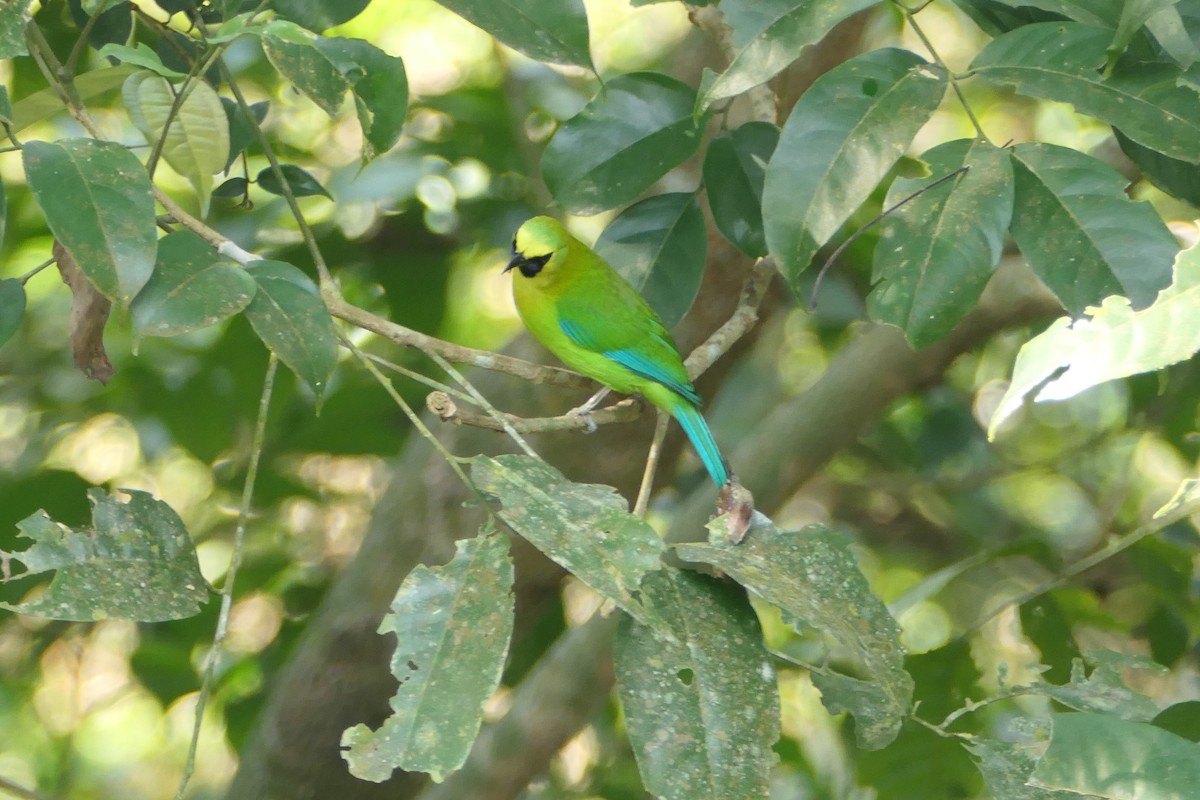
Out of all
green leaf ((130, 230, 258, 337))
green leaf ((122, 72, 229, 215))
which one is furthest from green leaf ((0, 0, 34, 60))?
green leaf ((122, 72, 229, 215))

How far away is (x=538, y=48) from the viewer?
1545 millimetres

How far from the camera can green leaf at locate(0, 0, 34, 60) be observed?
1.19 meters

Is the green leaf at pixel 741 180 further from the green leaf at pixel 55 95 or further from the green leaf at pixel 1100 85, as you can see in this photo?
the green leaf at pixel 55 95

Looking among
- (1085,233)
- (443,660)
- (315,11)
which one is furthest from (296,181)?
(1085,233)

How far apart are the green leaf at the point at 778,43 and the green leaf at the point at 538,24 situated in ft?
0.87

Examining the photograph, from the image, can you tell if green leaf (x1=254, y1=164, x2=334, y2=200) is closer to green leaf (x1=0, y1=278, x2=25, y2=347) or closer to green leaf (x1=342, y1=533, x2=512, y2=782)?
green leaf (x1=0, y1=278, x2=25, y2=347)

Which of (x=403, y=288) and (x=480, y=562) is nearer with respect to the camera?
(x=480, y=562)

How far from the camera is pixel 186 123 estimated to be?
1.76 m

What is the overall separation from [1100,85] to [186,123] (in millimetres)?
1222

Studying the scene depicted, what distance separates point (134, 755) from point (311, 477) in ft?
4.93

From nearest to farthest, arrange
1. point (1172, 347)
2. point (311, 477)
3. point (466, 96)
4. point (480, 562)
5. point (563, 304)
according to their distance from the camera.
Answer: point (1172, 347), point (480, 562), point (563, 304), point (466, 96), point (311, 477)

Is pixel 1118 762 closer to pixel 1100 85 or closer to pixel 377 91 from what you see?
pixel 1100 85

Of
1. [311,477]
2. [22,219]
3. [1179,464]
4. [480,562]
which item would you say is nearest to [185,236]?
[480,562]

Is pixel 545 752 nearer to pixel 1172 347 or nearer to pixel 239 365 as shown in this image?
pixel 239 365
